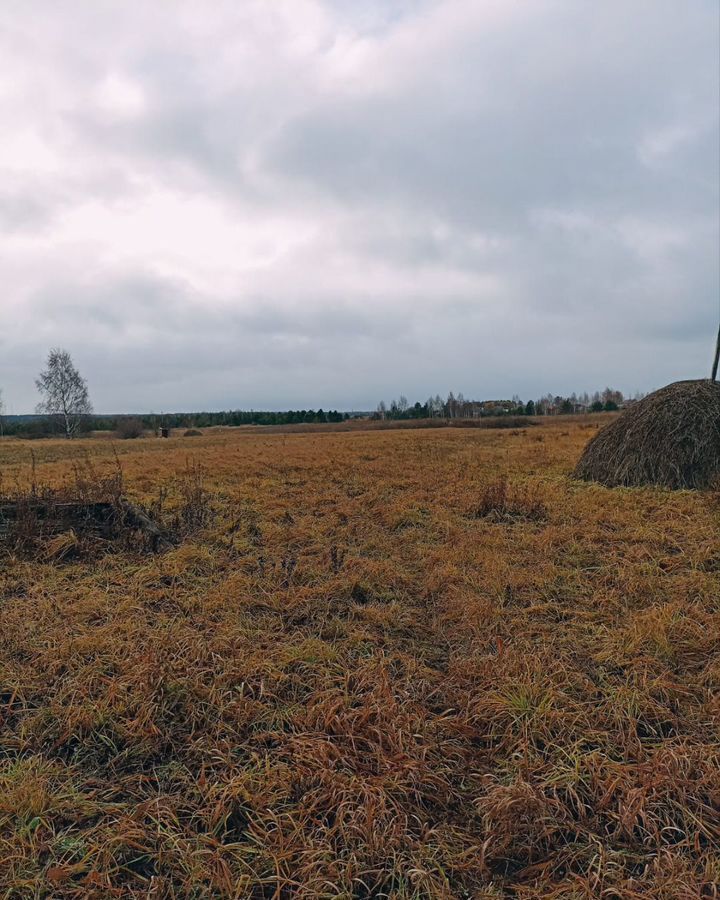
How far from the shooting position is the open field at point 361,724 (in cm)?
206

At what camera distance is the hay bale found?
9797 millimetres

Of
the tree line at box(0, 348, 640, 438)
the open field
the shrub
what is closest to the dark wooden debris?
the open field

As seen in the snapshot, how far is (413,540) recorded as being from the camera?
695cm

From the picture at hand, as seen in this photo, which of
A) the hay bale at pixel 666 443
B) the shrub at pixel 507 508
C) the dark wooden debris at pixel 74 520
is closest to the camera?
the dark wooden debris at pixel 74 520

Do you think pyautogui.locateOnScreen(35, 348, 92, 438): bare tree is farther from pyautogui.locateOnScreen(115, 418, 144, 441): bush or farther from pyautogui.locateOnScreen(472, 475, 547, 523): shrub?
pyautogui.locateOnScreen(472, 475, 547, 523): shrub

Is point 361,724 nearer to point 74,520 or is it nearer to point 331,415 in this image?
point 74,520

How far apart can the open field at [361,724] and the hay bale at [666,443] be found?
4.30 metres

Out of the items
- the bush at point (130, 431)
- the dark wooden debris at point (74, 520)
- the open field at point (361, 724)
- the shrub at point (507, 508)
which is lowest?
the open field at point (361, 724)

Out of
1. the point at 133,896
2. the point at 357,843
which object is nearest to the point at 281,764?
the point at 357,843

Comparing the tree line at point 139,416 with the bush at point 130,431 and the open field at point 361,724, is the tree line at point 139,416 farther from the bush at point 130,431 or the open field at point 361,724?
the open field at point 361,724

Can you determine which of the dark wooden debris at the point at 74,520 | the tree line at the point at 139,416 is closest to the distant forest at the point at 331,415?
the tree line at the point at 139,416

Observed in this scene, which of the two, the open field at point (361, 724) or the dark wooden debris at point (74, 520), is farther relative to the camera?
the dark wooden debris at point (74, 520)

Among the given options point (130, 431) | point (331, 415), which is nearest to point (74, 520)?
point (130, 431)

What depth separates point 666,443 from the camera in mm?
10180
